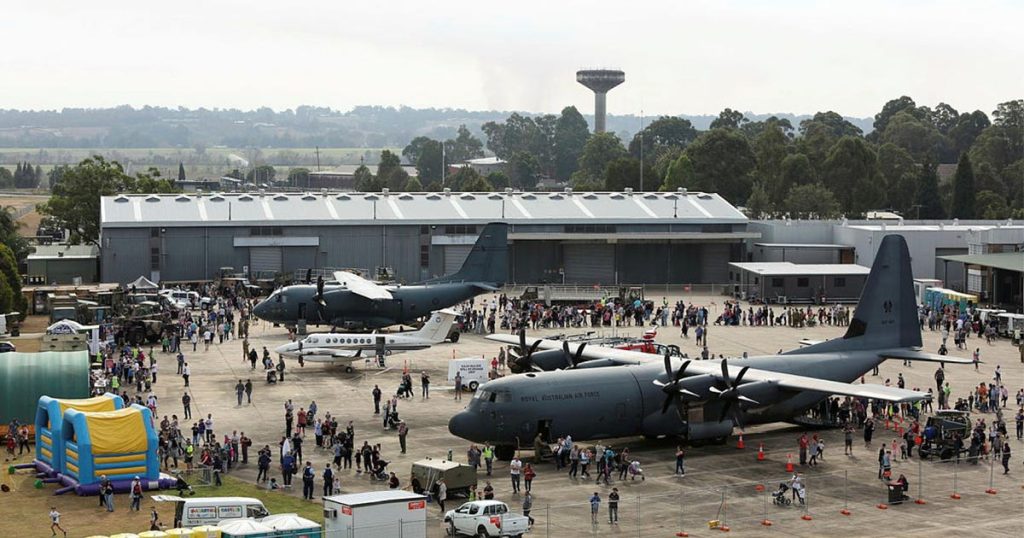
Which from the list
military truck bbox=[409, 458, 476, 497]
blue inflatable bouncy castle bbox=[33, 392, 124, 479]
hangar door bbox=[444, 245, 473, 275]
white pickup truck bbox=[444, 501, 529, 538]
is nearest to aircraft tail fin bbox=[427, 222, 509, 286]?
hangar door bbox=[444, 245, 473, 275]

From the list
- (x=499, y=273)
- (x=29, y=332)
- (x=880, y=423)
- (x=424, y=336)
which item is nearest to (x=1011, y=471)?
(x=880, y=423)

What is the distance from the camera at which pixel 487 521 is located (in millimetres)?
35438

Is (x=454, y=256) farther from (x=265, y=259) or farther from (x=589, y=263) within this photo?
(x=265, y=259)

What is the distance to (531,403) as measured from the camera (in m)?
44.9

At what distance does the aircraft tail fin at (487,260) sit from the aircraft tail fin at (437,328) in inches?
395

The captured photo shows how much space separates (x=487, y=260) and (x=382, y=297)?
6.68 m

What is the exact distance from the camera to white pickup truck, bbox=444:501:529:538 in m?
35.5

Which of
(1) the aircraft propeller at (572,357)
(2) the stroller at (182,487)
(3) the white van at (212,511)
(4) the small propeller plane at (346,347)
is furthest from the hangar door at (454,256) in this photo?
(3) the white van at (212,511)

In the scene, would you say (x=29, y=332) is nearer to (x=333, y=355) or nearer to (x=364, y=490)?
(x=333, y=355)

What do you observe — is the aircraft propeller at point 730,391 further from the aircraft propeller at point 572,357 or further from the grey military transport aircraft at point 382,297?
the grey military transport aircraft at point 382,297

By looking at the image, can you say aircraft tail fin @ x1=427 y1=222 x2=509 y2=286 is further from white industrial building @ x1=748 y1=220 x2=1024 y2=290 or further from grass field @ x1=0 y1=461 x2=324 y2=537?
grass field @ x1=0 y1=461 x2=324 y2=537

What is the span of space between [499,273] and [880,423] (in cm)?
2855

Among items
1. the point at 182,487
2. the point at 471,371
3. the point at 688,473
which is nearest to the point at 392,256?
the point at 471,371

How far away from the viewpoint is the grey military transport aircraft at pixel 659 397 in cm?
4475
